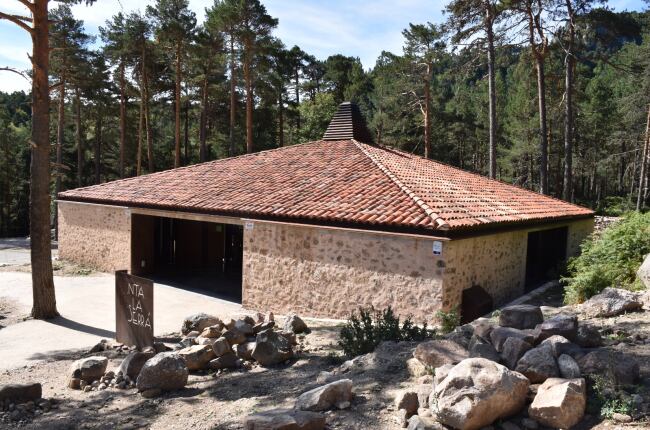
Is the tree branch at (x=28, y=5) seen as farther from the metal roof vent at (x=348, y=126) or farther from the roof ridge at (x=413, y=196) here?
the metal roof vent at (x=348, y=126)

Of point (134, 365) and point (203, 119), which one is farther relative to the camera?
point (203, 119)

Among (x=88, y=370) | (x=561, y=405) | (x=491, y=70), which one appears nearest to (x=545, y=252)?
(x=491, y=70)

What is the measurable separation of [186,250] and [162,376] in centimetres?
1260

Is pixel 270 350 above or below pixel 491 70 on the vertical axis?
below

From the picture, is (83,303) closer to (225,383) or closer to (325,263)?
(325,263)

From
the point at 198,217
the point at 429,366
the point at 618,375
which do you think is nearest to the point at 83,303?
the point at 198,217

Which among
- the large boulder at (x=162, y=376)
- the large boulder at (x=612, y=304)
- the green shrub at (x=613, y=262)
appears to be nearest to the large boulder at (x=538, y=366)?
the large boulder at (x=612, y=304)

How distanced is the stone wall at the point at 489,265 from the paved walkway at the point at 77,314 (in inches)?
164

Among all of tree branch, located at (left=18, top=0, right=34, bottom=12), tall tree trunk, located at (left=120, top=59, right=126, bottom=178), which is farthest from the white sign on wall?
tall tree trunk, located at (left=120, top=59, right=126, bottom=178)

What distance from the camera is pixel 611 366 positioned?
4234 millimetres

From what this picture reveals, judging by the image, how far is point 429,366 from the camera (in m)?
5.11

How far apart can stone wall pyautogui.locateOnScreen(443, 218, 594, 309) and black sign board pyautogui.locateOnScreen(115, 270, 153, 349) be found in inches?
203

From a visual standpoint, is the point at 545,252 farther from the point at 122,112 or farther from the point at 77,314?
the point at 122,112

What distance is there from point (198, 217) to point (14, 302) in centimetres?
503
